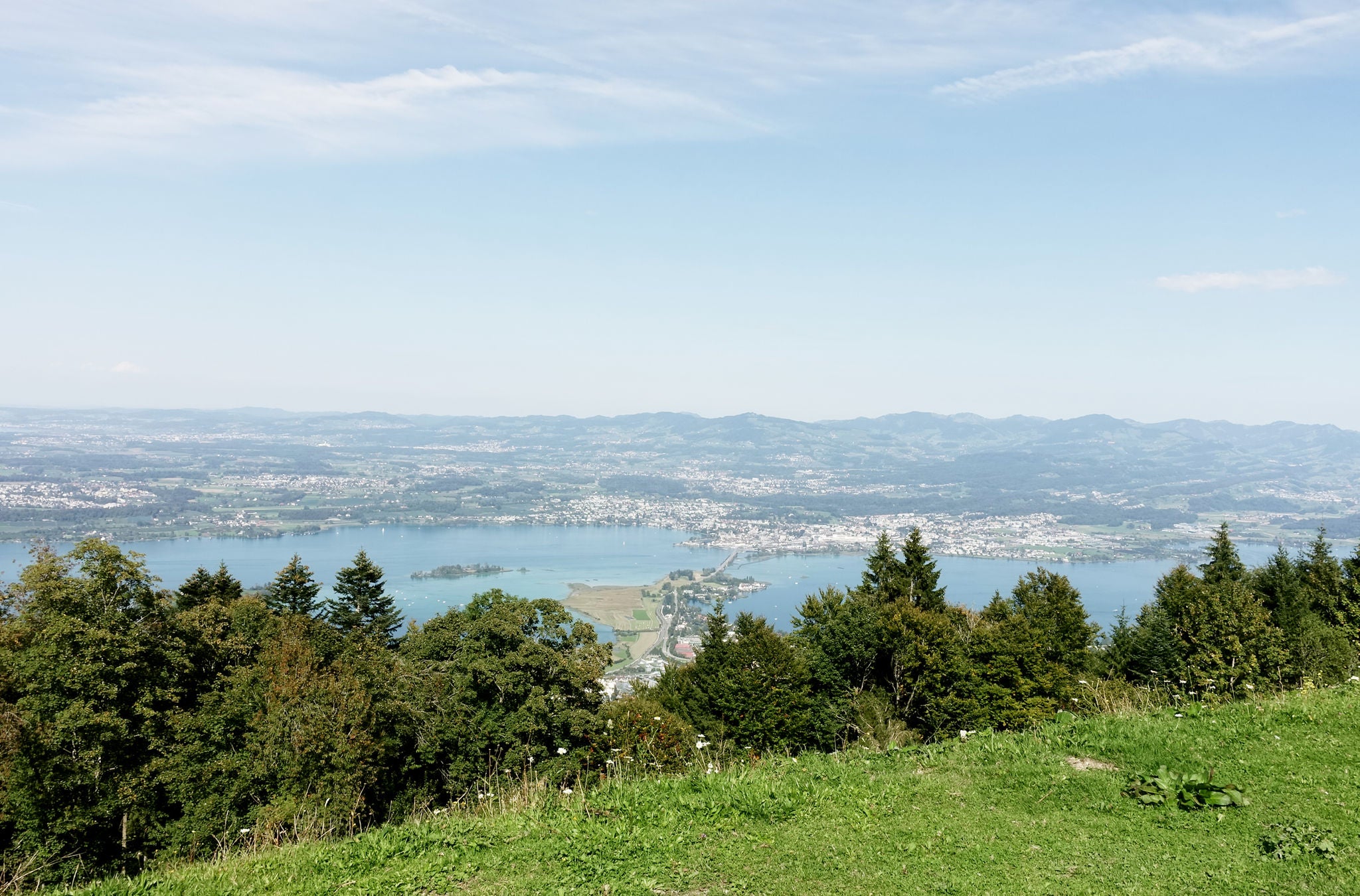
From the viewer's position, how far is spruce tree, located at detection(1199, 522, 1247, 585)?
1340 inches

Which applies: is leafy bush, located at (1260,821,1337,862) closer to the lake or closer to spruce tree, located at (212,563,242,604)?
spruce tree, located at (212,563,242,604)

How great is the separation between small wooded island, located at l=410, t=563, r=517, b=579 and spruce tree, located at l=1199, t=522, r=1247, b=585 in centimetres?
8529

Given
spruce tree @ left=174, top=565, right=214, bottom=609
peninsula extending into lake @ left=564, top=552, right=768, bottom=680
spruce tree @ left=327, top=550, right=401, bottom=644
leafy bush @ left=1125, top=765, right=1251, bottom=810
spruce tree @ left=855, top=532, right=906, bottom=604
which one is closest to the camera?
leafy bush @ left=1125, top=765, right=1251, bottom=810

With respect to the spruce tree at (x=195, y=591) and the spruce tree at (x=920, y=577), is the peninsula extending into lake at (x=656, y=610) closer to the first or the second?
the spruce tree at (x=920, y=577)

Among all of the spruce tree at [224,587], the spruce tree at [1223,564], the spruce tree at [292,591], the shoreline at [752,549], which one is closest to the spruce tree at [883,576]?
the spruce tree at [1223,564]

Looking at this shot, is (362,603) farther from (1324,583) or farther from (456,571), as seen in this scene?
(456,571)

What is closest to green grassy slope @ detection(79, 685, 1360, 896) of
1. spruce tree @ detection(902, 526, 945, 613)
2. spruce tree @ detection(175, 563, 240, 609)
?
spruce tree @ detection(902, 526, 945, 613)

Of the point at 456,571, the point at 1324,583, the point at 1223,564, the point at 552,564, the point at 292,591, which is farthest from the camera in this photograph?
the point at 552,564

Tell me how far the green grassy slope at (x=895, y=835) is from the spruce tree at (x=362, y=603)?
90.8 feet

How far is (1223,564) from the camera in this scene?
34.9m

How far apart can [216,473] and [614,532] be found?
371 ft

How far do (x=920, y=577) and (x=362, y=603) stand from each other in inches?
934

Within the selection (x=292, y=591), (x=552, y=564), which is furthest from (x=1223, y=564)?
(x=552, y=564)

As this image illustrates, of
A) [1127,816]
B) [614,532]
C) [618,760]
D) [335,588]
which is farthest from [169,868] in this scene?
[614,532]
